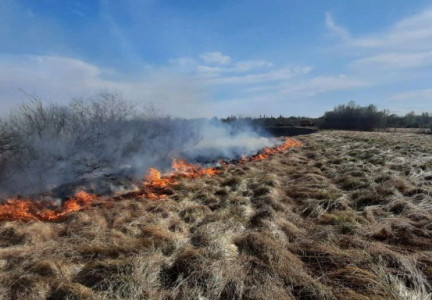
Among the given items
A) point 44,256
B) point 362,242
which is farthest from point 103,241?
point 362,242

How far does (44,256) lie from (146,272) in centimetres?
193

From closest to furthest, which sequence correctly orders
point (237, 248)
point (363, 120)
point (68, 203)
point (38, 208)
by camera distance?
1. point (237, 248)
2. point (38, 208)
3. point (68, 203)
4. point (363, 120)

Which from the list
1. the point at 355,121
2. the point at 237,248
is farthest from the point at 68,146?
the point at 355,121

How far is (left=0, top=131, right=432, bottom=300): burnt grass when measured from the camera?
4062mm

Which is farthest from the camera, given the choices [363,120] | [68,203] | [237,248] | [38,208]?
[363,120]

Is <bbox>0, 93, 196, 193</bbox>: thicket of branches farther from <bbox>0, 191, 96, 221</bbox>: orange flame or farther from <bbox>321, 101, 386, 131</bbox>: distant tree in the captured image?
→ <bbox>321, 101, 386, 131</bbox>: distant tree

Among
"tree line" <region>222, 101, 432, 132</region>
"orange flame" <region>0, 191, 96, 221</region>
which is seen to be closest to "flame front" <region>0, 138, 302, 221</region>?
"orange flame" <region>0, 191, 96, 221</region>

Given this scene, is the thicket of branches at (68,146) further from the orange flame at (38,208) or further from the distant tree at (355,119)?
the distant tree at (355,119)

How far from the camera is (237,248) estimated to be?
5211 millimetres

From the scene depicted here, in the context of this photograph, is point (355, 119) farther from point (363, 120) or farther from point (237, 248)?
point (237, 248)

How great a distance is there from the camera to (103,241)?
224 inches

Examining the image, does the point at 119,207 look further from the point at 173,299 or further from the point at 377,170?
the point at 377,170

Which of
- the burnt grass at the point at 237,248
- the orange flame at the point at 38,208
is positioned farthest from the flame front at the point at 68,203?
the burnt grass at the point at 237,248

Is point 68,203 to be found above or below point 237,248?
below
